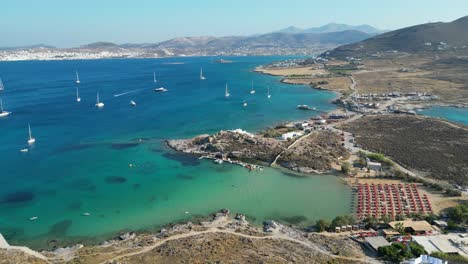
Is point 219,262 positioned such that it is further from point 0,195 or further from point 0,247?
point 0,195

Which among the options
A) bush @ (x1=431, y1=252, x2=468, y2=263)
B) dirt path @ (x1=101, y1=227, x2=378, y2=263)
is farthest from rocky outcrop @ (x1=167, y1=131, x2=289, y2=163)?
bush @ (x1=431, y1=252, x2=468, y2=263)

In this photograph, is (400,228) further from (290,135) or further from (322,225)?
(290,135)

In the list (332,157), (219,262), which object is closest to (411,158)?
(332,157)

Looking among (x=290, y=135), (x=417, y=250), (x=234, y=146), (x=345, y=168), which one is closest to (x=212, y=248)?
(x=417, y=250)

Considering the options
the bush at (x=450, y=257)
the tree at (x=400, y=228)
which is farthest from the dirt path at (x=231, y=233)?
the tree at (x=400, y=228)

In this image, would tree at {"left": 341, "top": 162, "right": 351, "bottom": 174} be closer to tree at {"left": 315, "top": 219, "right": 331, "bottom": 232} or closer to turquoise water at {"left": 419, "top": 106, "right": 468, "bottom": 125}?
tree at {"left": 315, "top": 219, "right": 331, "bottom": 232}
